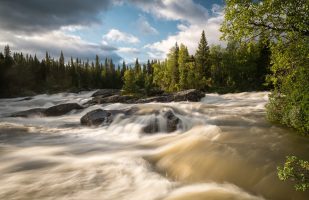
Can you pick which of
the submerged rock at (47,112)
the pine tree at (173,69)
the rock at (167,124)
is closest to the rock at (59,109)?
the submerged rock at (47,112)

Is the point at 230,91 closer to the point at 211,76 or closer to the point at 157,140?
the point at 211,76

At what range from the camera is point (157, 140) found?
1462 centimetres

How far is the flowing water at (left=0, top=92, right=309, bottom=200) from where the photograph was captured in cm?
783

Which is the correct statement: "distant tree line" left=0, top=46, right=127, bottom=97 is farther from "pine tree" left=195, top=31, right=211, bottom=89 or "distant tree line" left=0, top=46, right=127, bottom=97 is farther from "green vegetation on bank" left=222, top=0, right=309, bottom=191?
"green vegetation on bank" left=222, top=0, right=309, bottom=191

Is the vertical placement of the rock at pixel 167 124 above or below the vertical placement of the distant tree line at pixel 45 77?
below

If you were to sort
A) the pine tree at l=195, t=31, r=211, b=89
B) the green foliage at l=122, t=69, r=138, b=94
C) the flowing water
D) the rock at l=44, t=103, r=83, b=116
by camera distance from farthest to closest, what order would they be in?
1. the pine tree at l=195, t=31, r=211, b=89
2. the green foliage at l=122, t=69, r=138, b=94
3. the rock at l=44, t=103, r=83, b=116
4. the flowing water

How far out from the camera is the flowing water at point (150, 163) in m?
7.83

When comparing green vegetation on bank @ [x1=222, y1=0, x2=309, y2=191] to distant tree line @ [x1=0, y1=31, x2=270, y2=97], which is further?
distant tree line @ [x1=0, y1=31, x2=270, y2=97]

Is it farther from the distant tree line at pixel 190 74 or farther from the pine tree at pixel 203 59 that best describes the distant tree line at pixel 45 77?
the pine tree at pixel 203 59

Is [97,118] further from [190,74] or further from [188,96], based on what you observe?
[190,74]

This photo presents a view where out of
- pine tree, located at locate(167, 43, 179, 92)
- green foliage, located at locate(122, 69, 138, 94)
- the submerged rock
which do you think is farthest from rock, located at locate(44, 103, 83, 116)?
pine tree, located at locate(167, 43, 179, 92)

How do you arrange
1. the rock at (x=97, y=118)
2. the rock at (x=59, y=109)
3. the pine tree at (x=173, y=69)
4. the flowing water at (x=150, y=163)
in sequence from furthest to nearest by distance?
the pine tree at (x=173, y=69) → the rock at (x=59, y=109) → the rock at (x=97, y=118) → the flowing water at (x=150, y=163)

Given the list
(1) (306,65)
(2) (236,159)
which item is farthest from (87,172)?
(1) (306,65)

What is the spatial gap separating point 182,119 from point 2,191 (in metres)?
11.4
